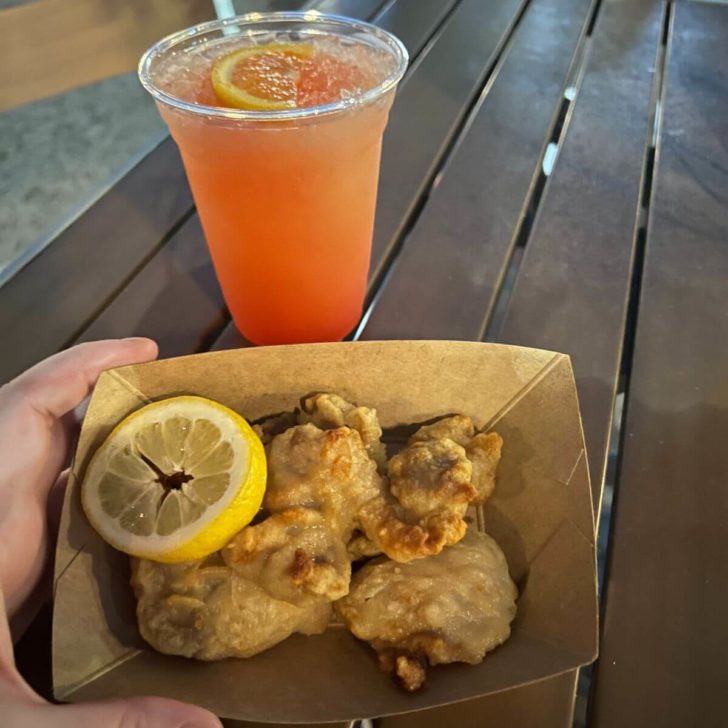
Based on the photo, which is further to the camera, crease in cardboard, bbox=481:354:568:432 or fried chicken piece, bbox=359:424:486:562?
crease in cardboard, bbox=481:354:568:432

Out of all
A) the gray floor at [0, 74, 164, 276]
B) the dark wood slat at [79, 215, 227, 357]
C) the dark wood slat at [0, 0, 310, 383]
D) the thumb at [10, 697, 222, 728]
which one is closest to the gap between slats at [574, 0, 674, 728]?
the thumb at [10, 697, 222, 728]

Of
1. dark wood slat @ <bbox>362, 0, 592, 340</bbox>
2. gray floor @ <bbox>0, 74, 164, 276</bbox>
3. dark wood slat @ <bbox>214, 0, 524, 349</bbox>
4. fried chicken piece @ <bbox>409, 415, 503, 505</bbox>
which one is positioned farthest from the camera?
gray floor @ <bbox>0, 74, 164, 276</bbox>

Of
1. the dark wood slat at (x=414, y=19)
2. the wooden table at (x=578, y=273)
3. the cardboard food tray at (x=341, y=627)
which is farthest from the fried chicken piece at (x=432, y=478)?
the dark wood slat at (x=414, y=19)

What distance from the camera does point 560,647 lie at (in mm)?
805

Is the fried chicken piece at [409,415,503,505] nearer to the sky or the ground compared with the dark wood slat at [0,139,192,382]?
nearer to the ground

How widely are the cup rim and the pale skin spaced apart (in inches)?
15.3

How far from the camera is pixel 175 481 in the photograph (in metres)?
0.90

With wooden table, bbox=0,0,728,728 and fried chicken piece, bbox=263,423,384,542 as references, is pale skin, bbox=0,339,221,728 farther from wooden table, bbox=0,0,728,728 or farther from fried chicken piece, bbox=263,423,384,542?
fried chicken piece, bbox=263,423,384,542

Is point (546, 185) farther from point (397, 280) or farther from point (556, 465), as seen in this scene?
point (556, 465)

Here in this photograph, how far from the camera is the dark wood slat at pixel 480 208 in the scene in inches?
51.8

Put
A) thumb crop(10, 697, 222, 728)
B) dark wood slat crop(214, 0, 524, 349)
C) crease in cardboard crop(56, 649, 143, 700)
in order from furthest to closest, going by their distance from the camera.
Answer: dark wood slat crop(214, 0, 524, 349) < crease in cardboard crop(56, 649, 143, 700) < thumb crop(10, 697, 222, 728)

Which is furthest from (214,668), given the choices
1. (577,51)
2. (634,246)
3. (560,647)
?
(577,51)

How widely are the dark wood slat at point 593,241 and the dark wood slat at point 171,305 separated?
0.57 metres

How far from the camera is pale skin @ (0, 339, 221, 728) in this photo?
26.7 inches
